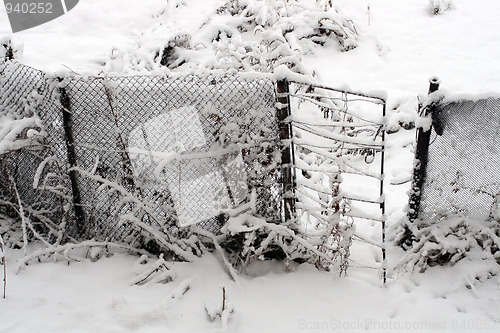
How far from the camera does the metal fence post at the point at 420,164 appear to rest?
318cm

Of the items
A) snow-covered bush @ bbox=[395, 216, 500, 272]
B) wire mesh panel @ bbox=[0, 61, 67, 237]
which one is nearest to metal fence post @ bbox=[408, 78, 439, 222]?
snow-covered bush @ bbox=[395, 216, 500, 272]

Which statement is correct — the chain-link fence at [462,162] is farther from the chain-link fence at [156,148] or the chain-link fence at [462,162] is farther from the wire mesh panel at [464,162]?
the chain-link fence at [156,148]

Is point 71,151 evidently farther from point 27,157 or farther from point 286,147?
point 286,147

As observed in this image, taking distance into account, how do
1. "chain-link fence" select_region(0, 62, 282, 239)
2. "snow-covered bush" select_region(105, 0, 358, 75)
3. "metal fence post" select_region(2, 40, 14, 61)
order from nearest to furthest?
1. "chain-link fence" select_region(0, 62, 282, 239)
2. "metal fence post" select_region(2, 40, 14, 61)
3. "snow-covered bush" select_region(105, 0, 358, 75)

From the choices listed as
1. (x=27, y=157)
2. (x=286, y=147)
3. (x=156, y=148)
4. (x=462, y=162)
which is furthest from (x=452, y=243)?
(x=27, y=157)

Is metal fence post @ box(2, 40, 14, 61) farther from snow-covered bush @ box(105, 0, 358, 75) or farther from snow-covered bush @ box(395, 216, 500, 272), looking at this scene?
snow-covered bush @ box(395, 216, 500, 272)

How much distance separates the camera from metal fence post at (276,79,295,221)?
3143mm

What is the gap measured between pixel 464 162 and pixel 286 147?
1.42 m

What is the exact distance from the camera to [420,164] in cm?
335

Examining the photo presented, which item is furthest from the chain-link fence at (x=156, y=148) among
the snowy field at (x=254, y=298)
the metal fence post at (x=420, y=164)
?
the metal fence post at (x=420, y=164)

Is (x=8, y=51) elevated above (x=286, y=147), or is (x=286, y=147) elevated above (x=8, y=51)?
(x=8, y=51)

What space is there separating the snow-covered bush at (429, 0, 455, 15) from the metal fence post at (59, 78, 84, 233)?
7.45 m

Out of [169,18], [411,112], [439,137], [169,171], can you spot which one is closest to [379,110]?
[411,112]

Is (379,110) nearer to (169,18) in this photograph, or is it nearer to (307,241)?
(307,241)
